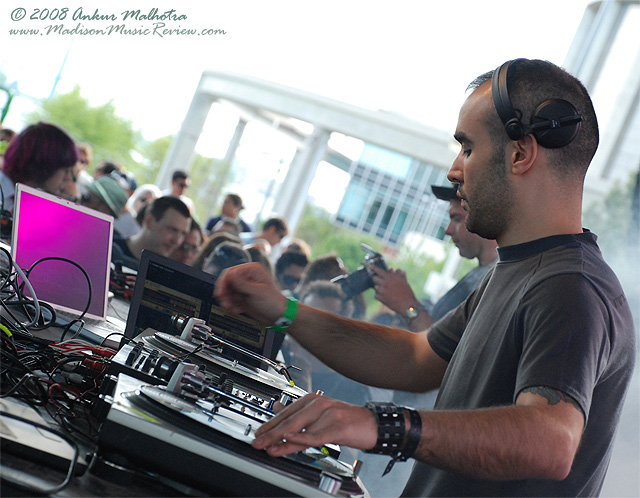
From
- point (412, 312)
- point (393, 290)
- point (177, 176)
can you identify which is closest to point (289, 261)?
point (393, 290)

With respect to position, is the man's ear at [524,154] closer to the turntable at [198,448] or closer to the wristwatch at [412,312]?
the turntable at [198,448]

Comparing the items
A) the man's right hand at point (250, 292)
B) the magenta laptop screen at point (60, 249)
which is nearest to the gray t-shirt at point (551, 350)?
the man's right hand at point (250, 292)

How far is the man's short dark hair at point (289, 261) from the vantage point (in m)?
5.27

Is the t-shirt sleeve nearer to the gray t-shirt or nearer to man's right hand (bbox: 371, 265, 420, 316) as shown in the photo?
the gray t-shirt

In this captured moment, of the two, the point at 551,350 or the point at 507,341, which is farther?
the point at 507,341

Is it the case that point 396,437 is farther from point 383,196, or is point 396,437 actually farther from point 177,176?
point 383,196

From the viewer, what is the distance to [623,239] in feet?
13.2

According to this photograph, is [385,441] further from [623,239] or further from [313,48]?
[313,48]

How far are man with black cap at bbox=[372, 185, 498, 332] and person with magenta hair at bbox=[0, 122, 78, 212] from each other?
1.58 meters

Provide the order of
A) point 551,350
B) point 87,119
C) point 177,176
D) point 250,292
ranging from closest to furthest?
point 551,350, point 250,292, point 177,176, point 87,119

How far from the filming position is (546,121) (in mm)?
1088

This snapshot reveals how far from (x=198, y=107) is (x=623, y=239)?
11.4 metres

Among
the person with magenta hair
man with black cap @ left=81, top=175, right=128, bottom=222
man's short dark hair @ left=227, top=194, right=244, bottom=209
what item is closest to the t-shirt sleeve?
the person with magenta hair

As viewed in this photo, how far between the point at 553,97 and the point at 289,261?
422 cm
